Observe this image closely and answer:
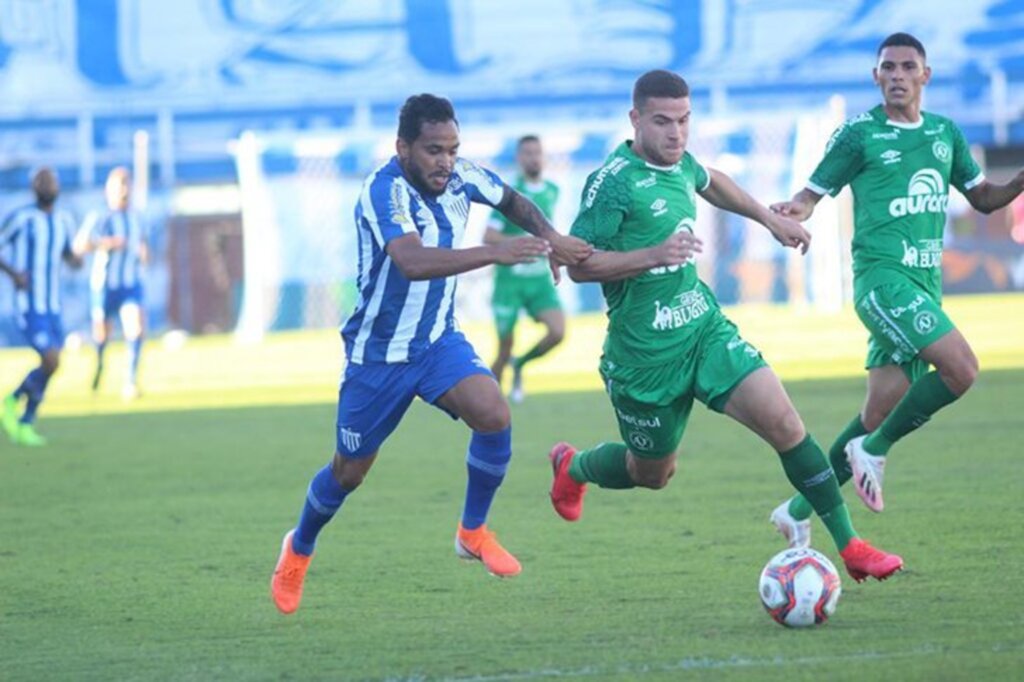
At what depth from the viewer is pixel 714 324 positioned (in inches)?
318

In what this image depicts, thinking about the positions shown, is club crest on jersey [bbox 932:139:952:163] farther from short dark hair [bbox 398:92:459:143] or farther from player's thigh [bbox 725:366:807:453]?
short dark hair [bbox 398:92:459:143]

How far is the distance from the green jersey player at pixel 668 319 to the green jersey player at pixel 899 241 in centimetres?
104

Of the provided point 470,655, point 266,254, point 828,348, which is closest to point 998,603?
point 470,655

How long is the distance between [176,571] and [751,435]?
697 centimetres

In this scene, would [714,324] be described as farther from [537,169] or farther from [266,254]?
[266,254]

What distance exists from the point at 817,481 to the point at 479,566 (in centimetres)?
220

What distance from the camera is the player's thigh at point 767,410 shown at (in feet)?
25.2

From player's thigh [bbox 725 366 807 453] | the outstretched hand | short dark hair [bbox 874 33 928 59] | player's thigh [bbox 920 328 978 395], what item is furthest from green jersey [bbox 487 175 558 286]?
player's thigh [bbox 725 366 807 453]

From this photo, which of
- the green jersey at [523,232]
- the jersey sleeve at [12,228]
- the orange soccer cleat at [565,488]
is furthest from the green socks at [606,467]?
the jersey sleeve at [12,228]

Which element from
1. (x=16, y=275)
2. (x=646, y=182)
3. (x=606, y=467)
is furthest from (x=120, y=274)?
(x=646, y=182)

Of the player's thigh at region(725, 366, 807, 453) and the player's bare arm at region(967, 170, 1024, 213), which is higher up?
the player's bare arm at region(967, 170, 1024, 213)

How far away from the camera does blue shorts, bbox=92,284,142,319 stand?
22.6 metres

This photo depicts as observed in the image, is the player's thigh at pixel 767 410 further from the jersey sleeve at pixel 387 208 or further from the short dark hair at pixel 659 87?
the jersey sleeve at pixel 387 208

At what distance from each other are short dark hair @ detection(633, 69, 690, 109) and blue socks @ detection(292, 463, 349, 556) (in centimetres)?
208
